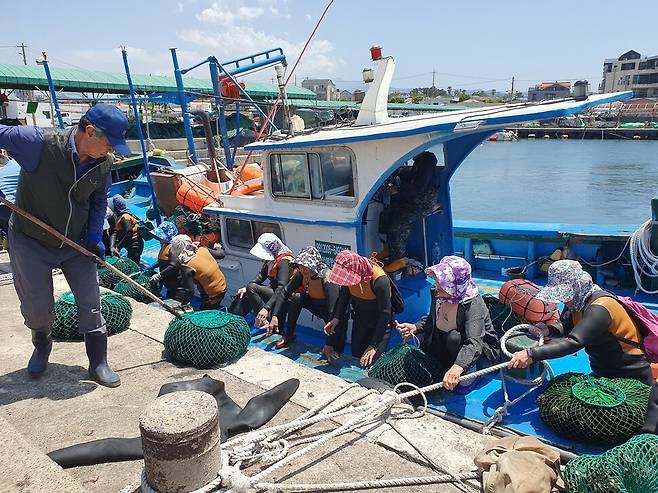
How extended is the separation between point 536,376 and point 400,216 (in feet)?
7.03

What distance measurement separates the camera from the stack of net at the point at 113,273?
272 inches

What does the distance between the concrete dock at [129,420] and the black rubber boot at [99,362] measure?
5cm

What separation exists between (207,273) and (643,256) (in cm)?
478

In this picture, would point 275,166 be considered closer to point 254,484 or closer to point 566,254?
point 566,254

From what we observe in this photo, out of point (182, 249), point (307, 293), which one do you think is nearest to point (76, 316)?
point (182, 249)

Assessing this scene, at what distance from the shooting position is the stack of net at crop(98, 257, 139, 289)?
6906 millimetres

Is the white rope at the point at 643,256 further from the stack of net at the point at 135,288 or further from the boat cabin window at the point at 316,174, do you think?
the stack of net at the point at 135,288

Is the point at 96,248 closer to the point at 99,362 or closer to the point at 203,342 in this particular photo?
the point at 99,362

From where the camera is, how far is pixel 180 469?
202 cm

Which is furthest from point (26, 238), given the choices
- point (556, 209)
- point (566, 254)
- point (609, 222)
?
point (556, 209)

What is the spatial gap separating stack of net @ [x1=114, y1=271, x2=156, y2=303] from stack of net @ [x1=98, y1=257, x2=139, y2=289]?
20cm

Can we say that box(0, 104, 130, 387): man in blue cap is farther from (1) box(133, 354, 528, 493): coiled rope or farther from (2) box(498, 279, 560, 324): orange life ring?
(2) box(498, 279, 560, 324): orange life ring

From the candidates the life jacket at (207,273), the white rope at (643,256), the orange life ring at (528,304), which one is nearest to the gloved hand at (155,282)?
A: the life jacket at (207,273)

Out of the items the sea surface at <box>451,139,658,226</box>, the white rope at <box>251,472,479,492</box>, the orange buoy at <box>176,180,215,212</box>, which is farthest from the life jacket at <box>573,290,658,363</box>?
the sea surface at <box>451,139,658,226</box>
